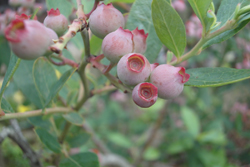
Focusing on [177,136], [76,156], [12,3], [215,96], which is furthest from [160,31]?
[215,96]

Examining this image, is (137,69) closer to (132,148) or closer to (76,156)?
(76,156)

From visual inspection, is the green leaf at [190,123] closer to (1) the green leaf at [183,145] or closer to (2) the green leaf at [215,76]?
(1) the green leaf at [183,145]

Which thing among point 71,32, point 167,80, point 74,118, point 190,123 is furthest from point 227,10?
point 190,123

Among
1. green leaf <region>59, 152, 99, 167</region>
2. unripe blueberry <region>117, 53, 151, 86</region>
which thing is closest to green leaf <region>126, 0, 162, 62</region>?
unripe blueberry <region>117, 53, 151, 86</region>

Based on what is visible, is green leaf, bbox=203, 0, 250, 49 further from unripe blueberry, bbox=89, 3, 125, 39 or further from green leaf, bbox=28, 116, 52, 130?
green leaf, bbox=28, 116, 52, 130

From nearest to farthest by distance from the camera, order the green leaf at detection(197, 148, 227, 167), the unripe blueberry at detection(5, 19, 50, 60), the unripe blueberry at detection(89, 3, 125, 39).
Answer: the unripe blueberry at detection(5, 19, 50, 60)
the unripe blueberry at detection(89, 3, 125, 39)
the green leaf at detection(197, 148, 227, 167)

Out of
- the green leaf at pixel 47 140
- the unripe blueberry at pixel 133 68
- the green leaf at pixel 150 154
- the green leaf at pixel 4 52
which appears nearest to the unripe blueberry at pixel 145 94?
the unripe blueberry at pixel 133 68
